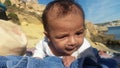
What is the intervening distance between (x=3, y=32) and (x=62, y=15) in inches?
24.8

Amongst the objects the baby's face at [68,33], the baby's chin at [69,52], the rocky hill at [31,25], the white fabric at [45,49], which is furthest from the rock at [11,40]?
the rocky hill at [31,25]

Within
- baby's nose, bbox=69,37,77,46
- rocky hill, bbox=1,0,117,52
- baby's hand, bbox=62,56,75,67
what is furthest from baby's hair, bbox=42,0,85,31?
rocky hill, bbox=1,0,117,52

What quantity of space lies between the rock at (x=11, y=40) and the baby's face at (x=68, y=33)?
0.45 metres

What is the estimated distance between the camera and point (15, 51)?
284 cm

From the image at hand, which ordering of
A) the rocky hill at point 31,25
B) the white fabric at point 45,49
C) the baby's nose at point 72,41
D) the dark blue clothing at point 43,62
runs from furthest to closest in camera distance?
the rocky hill at point 31,25 → the white fabric at point 45,49 → the baby's nose at point 72,41 → the dark blue clothing at point 43,62

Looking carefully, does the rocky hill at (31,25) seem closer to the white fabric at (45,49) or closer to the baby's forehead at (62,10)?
the white fabric at (45,49)

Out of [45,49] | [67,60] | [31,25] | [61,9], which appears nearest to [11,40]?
[45,49]

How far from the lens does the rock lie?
109 inches

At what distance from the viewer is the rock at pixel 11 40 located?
2766 mm

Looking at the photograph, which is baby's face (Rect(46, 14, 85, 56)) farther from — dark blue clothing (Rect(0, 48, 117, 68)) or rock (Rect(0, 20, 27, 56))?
rock (Rect(0, 20, 27, 56))

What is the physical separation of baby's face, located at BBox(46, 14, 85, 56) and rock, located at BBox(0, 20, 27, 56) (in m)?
0.45

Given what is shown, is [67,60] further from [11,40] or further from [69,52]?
[11,40]

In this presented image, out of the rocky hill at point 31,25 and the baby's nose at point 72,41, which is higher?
the baby's nose at point 72,41

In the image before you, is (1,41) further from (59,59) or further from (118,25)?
(118,25)
